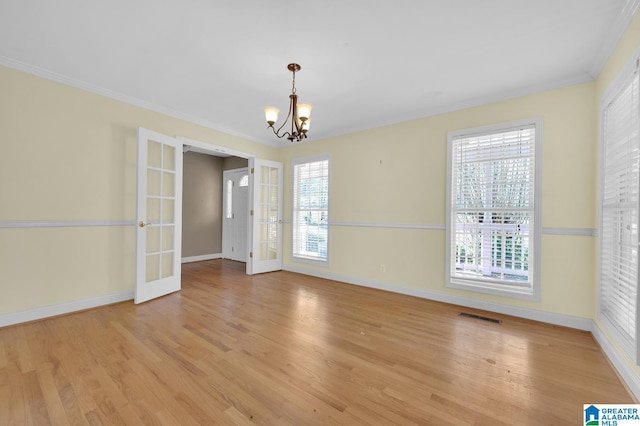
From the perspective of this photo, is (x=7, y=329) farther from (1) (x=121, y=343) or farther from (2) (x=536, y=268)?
(2) (x=536, y=268)

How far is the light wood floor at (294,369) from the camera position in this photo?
5.19 feet

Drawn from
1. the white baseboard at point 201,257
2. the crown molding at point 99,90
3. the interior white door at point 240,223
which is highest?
the crown molding at point 99,90

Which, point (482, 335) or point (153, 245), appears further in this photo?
point (153, 245)

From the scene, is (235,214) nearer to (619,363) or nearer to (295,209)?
(295,209)

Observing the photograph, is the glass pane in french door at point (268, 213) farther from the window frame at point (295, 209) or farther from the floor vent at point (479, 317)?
the floor vent at point (479, 317)

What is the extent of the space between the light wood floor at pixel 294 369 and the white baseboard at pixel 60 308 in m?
0.10

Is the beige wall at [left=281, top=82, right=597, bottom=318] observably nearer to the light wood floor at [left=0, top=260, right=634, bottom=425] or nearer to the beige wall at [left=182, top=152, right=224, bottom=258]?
the light wood floor at [left=0, top=260, right=634, bottom=425]

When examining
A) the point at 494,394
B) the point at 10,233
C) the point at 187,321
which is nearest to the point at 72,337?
the point at 187,321

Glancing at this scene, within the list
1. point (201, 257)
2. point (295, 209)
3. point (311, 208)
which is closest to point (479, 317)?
point (311, 208)

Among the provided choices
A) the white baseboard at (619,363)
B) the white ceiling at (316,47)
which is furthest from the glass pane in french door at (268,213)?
the white baseboard at (619,363)

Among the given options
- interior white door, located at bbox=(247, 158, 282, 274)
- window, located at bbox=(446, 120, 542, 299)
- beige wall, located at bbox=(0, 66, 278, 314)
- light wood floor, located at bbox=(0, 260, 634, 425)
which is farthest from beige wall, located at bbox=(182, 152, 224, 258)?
window, located at bbox=(446, 120, 542, 299)

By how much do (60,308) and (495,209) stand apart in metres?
5.16

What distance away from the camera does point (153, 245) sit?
372 cm

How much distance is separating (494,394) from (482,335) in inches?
39.6
